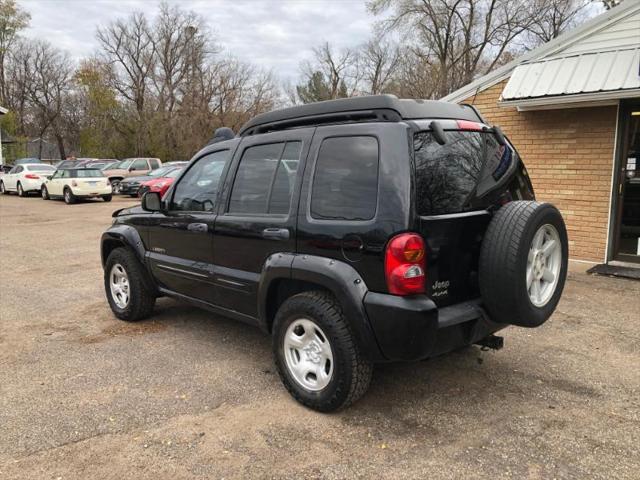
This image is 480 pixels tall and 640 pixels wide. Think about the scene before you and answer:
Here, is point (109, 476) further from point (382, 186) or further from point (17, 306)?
point (17, 306)

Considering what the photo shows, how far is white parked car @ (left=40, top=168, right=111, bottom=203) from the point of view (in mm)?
20203

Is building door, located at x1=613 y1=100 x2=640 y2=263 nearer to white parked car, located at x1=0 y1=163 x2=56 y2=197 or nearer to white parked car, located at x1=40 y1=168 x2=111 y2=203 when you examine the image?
white parked car, located at x1=40 y1=168 x2=111 y2=203

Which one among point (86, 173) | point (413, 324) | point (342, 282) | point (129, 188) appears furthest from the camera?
point (129, 188)

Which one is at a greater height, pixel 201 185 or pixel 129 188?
pixel 201 185

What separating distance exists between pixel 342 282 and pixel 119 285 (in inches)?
126

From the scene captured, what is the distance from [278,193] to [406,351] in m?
1.46

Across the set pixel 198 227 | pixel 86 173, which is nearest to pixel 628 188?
pixel 198 227

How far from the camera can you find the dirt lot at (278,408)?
9.34 ft

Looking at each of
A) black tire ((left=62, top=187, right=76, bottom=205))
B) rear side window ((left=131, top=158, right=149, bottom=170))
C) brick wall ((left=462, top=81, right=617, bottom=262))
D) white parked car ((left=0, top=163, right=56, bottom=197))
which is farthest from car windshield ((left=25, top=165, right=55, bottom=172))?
brick wall ((left=462, top=81, right=617, bottom=262))

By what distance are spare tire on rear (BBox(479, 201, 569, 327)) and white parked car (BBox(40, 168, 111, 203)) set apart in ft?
65.3

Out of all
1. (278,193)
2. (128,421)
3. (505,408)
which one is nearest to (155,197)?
(278,193)

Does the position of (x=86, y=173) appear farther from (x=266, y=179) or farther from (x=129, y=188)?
(x=266, y=179)

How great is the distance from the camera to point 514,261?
3092mm

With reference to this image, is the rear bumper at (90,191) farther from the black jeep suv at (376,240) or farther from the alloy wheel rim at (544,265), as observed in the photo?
the alloy wheel rim at (544,265)
